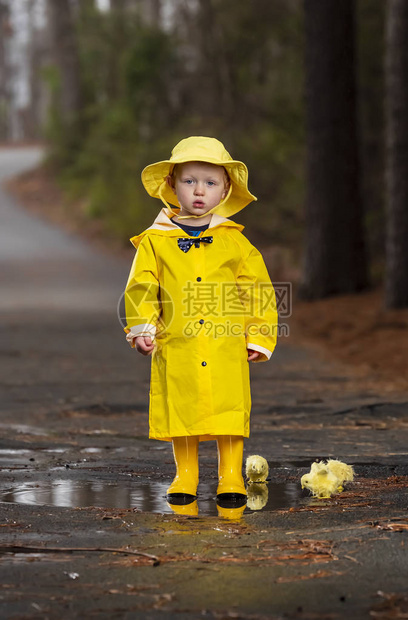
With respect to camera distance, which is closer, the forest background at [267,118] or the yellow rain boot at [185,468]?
the yellow rain boot at [185,468]

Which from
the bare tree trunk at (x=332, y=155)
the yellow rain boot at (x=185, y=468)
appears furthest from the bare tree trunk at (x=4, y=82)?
the yellow rain boot at (x=185, y=468)

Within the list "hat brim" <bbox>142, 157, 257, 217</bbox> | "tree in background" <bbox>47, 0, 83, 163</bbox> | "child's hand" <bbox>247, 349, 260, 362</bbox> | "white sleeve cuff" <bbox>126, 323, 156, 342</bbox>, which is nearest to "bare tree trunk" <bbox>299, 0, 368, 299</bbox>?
"hat brim" <bbox>142, 157, 257, 217</bbox>

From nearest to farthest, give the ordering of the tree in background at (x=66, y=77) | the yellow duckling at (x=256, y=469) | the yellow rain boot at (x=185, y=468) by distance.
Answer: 1. the yellow rain boot at (x=185, y=468)
2. the yellow duckling at (x=256, y=469)
3. the tree in background at (x=66, y=77)

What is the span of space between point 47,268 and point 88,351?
11.3 meters

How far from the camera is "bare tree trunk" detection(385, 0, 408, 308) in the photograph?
Answer: 15.6 metres

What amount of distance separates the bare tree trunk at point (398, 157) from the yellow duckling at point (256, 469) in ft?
31.9

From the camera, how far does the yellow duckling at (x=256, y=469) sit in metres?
6.23

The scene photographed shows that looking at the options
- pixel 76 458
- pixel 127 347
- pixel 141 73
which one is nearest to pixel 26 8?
pixel 141 73

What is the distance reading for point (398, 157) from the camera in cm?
1573

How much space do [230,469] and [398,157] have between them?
10530 mm

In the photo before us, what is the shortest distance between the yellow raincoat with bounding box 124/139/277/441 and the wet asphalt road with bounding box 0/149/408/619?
1.49 ft

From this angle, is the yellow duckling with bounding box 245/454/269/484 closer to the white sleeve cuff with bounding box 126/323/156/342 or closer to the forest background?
the white sleeve cuff with bounding box 126/323/156/342

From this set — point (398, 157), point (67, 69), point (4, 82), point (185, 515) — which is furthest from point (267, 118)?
point (4, 82)

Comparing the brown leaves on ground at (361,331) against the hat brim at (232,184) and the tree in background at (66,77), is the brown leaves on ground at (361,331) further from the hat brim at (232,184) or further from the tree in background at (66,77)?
the tree in background at (66,77)
